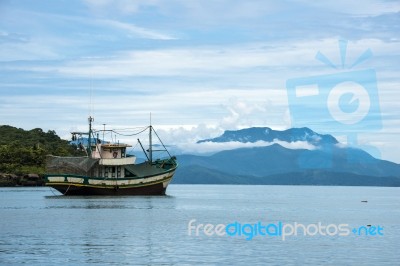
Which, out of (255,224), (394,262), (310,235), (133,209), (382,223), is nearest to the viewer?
(394,262)

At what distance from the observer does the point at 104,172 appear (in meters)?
124

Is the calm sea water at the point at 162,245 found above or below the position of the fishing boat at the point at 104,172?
below

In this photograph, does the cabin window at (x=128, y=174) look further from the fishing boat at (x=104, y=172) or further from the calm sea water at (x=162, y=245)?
the calm sea water at (x=162, y=245)

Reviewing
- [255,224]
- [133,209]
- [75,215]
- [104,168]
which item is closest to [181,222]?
[255,224]

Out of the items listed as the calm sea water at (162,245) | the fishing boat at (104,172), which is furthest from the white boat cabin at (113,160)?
the calm sea water at (162,245)

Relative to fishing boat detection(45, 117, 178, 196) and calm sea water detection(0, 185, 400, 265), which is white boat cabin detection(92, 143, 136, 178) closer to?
fishing boat detection(45, 117, 178, 196)

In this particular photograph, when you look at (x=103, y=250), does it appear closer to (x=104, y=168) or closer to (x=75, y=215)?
(x=75, y=215)

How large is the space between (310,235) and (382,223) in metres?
21.6

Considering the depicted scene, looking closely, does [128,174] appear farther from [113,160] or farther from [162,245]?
[162,245]

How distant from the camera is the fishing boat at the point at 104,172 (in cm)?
12256

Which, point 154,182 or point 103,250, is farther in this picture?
point 154,182

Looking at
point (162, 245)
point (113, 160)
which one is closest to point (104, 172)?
point (113, 160)

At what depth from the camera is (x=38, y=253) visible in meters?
48.7

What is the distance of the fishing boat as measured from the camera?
402ft
